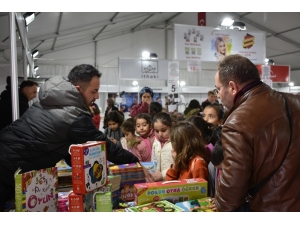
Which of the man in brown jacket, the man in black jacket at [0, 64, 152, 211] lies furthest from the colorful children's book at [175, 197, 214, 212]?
the man in black jacket at [0, 64, 152, 211]

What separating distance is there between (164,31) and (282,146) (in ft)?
51.9

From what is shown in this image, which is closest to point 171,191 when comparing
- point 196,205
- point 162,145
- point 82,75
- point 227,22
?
point 196,205

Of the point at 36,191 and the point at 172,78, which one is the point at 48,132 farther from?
the point at 172,78

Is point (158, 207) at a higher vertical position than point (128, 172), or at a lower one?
lower

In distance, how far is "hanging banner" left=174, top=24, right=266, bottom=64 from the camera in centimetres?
620

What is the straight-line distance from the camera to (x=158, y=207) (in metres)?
1.51

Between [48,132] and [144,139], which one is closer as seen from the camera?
[48,132]

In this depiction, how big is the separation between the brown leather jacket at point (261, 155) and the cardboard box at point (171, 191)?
1.14ft

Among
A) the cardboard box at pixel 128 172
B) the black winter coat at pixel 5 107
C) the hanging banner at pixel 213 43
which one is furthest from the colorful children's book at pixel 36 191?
the hanging banner at pixel 213 43

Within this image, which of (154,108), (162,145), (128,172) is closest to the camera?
(128,172)

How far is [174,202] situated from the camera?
5.38ft

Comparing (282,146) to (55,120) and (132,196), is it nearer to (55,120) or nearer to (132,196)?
(132,196)

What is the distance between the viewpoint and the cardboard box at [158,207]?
4.81ft
